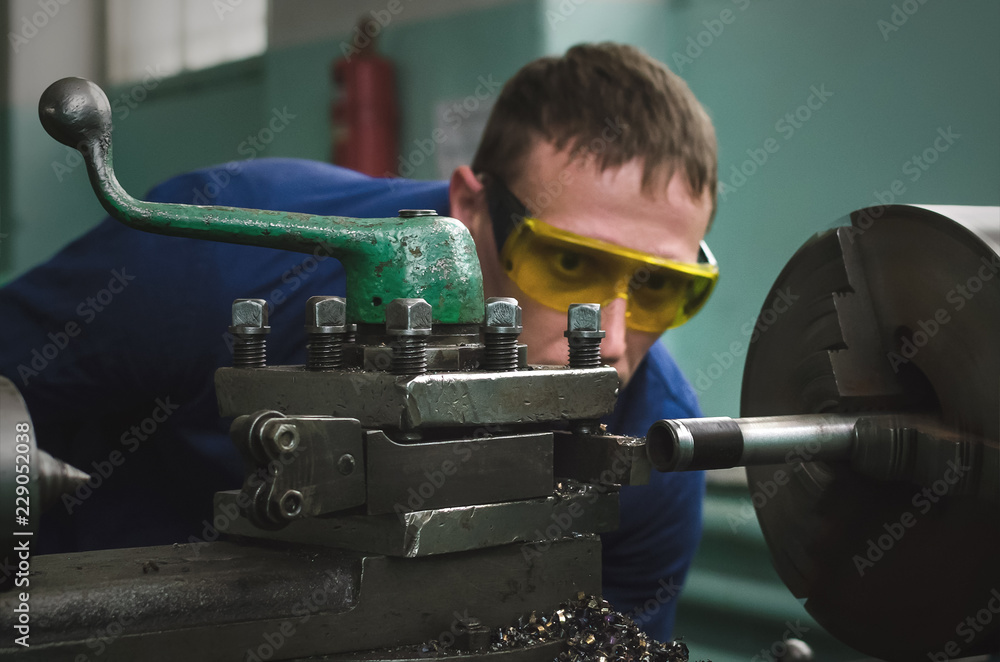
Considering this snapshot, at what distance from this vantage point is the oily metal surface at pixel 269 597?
69 cm

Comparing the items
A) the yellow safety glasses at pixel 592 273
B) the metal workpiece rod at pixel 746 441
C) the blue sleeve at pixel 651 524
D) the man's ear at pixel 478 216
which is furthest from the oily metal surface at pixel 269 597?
the blue sleeve at pixel 651 524

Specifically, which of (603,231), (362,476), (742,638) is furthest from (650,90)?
(742,638)

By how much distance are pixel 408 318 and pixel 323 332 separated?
4.2 inches

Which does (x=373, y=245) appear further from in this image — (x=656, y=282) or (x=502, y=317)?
(x=656, y=282)

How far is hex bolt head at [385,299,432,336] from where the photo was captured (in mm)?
800

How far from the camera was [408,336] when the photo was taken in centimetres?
80

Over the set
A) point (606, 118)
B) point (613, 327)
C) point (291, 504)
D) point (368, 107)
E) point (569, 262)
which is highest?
point (368, 107)

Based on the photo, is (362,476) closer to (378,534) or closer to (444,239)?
(378,534)

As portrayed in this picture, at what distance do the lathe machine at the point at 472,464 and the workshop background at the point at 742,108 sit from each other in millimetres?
806

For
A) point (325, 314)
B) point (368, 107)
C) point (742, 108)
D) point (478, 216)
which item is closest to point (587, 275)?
point (478, 216)

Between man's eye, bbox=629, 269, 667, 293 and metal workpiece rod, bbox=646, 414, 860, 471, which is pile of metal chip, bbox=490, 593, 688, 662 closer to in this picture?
metal workpiece rod, bbox=646, 414, 860, 471

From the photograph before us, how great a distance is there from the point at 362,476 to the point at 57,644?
26 centimetres

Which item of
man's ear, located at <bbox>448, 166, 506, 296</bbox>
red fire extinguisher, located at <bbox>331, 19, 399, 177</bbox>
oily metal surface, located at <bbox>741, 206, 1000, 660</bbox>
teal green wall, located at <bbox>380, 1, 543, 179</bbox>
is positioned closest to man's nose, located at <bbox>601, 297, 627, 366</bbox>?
man's ear, located at <bbox>448, 166, 506, 296</bbox>

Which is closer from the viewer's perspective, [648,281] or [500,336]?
[500,336]
